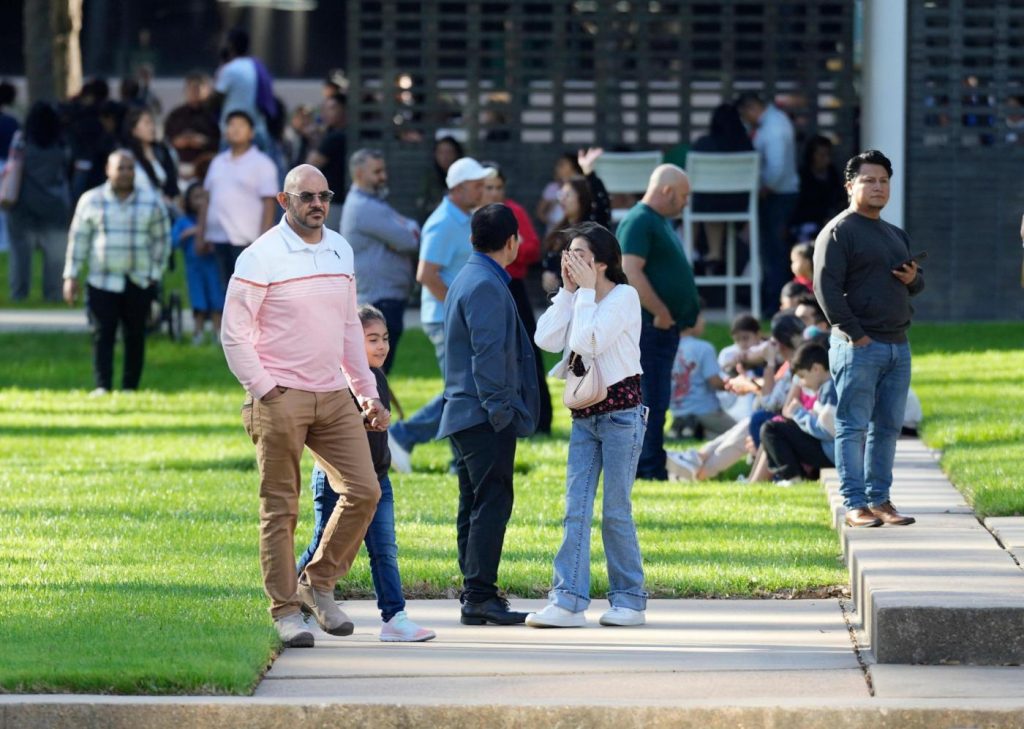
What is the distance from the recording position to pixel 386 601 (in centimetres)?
811

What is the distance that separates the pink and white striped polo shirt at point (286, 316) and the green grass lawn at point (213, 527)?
1.00 metres

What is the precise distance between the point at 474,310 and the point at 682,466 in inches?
186

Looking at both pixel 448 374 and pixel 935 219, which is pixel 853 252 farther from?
pixel 935 219

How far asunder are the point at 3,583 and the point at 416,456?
5125 millimetres

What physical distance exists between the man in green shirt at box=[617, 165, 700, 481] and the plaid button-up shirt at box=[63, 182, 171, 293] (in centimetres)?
567

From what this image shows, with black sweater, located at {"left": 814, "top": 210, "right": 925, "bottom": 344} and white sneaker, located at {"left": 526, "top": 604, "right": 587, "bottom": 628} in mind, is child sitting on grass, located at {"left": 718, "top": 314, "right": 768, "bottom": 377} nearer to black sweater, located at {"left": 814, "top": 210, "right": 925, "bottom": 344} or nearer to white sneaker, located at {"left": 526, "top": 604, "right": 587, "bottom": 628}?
black sweater, located at {"left": 814, "top": 210, "right": 925, "bottom": 344}

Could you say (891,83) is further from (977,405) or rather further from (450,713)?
(450,713)

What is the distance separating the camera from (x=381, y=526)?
825 centimetres

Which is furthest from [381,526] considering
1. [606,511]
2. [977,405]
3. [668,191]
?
[977,405]

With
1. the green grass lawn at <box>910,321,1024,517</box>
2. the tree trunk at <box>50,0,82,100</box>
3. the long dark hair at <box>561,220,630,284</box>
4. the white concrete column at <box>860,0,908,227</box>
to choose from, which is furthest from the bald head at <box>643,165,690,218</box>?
the tree trunk at <box>50,0,82,100</box>

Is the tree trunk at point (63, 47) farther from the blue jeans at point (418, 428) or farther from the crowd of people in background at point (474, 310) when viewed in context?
the blue jeans at point (418, 428)

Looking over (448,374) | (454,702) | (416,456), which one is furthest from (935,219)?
(454,702)

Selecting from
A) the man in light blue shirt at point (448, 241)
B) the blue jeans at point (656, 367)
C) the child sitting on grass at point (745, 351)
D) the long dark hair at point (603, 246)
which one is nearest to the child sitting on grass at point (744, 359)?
the child sitting on grass at point (745, 351)

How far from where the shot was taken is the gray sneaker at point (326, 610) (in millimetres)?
8070
